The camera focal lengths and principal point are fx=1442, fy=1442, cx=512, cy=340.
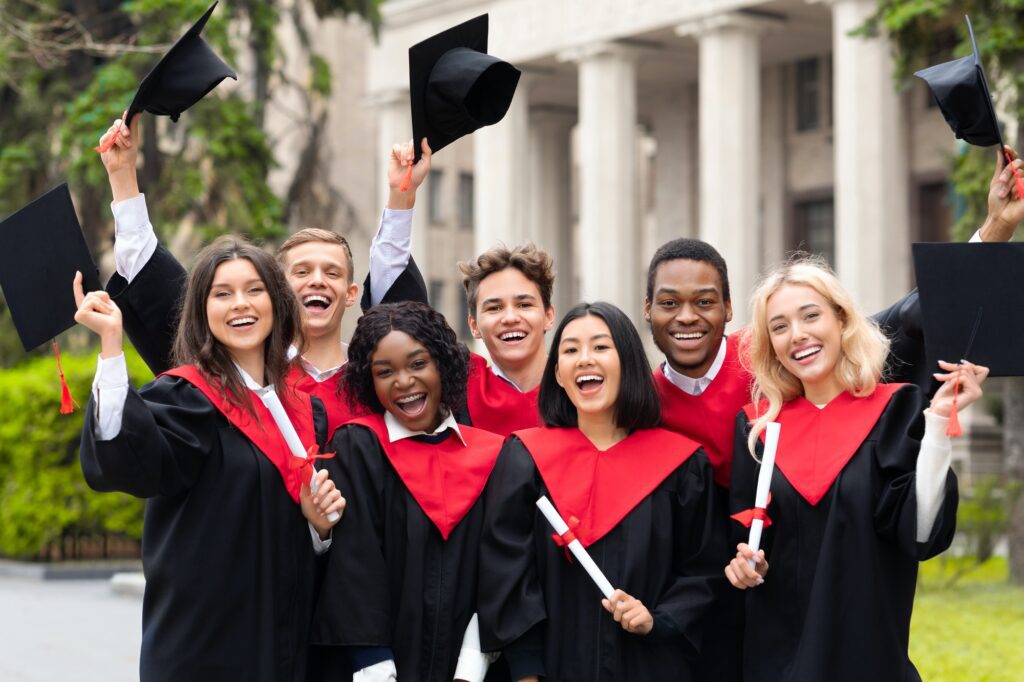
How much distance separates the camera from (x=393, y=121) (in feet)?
113

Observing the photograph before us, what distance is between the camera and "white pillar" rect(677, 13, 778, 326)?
87.7 feet

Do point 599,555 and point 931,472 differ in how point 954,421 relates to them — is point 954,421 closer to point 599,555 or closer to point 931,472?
point 931,472

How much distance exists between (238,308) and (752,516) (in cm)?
170

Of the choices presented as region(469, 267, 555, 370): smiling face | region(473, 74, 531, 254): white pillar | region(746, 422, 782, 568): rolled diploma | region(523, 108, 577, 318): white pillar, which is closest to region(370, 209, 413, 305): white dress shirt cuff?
region(469, 267, 555, 370): smiling face

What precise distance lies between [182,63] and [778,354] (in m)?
2.18

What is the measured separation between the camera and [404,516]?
4.57 meters

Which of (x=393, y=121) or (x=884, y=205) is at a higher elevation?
(x=393, y=121)

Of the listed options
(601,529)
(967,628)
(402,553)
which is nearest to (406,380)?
(402,553)

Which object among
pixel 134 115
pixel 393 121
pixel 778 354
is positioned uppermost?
pixel 393 121

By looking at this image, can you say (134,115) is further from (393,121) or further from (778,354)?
(393,121)

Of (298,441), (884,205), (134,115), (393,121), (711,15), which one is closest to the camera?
(298,441)

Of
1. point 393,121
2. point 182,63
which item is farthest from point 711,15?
point 182,63

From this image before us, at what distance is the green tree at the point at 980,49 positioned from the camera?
13562mm

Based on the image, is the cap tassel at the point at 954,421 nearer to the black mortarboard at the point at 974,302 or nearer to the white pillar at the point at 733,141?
the black mortarboard at the point at 974,302
